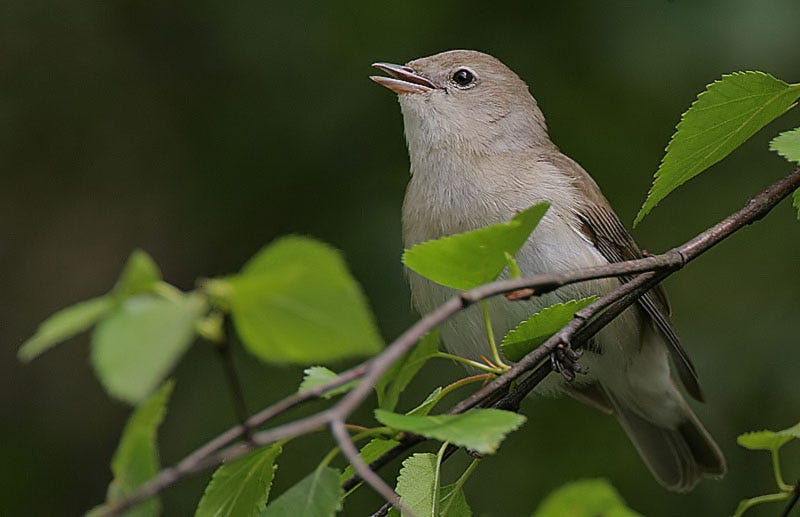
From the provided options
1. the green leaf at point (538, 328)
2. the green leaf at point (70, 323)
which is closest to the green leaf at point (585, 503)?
the green leaf at point (70, 323)

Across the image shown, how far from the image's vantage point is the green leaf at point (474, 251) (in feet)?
5.95

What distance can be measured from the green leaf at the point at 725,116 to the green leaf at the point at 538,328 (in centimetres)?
44

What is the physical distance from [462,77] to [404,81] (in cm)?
29

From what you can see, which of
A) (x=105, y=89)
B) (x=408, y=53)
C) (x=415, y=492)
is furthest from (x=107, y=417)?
(x=415, y=492)

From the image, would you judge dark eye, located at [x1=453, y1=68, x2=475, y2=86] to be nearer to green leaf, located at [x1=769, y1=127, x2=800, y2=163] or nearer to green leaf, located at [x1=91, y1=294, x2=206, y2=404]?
green leaf, located at [x1=769, y1=127, x2=800, y2=163]

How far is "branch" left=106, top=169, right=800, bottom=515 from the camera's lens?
4.32 ft

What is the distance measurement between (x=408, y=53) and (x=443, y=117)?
4.55ft

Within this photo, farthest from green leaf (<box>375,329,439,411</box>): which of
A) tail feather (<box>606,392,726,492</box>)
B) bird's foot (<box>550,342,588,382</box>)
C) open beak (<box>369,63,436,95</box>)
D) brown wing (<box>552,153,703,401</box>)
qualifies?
tail feather (<box>606,392,726,492</box>)

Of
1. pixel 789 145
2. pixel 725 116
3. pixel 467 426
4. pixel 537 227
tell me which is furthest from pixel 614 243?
pixel 467 426

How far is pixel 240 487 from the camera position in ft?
6.14

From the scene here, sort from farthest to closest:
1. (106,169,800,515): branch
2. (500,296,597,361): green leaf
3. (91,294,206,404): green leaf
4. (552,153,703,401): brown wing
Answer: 1. (552,153,703,401): brown wing
2. (500,296,597,361): green leaf
3. (106,169,800,515): branch
4. (91,294,206,404): green leaf

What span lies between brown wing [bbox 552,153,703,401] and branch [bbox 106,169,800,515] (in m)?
1.39

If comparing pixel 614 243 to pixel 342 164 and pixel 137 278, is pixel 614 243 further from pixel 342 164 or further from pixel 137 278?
pixel 137 278

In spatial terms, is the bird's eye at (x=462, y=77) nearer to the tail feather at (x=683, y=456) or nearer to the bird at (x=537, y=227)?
the bird at (x=537, y=227)
